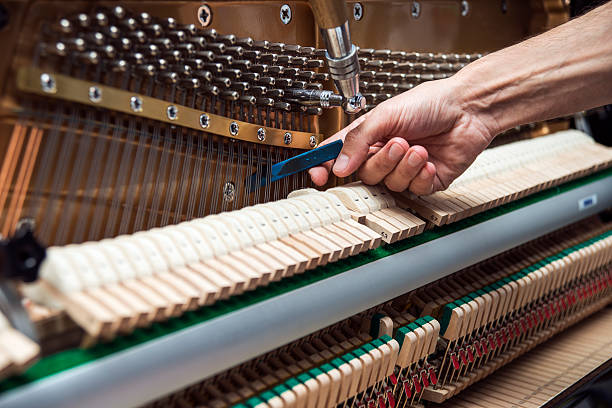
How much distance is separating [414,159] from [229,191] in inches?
21.4

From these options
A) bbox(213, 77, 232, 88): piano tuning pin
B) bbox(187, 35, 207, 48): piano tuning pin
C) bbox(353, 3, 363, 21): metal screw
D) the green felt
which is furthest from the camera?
bbox(353, 3, 363, 21): metal screw

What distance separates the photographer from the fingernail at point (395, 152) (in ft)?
5.99

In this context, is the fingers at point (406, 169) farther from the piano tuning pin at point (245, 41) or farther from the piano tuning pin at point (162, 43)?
the piano tuning pin at point (162, 43)

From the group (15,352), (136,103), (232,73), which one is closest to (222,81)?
(232,73)

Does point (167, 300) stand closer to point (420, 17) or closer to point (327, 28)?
point (327, 28)

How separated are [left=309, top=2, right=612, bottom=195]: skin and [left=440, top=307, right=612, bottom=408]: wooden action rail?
30.9 inches

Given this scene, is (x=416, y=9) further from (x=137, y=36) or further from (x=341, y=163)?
(x=137, y=36)

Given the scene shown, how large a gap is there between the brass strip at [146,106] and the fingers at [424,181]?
359 millimetres

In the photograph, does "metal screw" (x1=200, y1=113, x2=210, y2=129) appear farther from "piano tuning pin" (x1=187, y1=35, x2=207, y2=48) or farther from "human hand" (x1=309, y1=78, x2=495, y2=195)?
"human hand" (x1=309, y1=78, x2=495, y2=195)

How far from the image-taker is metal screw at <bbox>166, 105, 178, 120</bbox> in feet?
4.96

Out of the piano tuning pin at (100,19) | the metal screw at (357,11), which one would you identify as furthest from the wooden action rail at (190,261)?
the metal screw at (357,11)

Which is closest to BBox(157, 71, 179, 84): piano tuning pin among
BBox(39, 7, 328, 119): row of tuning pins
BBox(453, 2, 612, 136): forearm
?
BBox(39, 7, 328, 119): row of tuning pins

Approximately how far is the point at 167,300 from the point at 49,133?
1.44ft

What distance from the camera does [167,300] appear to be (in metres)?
1.20
